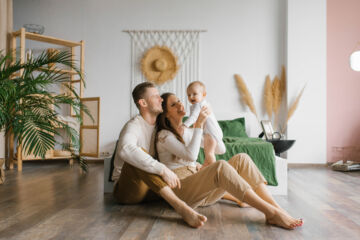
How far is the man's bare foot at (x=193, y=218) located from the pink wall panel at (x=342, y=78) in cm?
407

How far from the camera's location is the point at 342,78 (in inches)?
207

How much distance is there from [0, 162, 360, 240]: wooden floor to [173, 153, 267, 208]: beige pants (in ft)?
0.55

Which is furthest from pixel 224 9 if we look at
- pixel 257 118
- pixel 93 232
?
pixel 93 232

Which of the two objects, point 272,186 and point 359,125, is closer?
point 272,186

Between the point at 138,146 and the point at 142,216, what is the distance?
0.47m

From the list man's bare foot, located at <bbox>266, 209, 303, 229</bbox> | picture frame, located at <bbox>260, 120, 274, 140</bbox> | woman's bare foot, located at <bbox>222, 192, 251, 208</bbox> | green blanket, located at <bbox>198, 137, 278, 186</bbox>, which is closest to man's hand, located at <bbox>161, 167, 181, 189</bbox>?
man's bare foot, located at <bbox>266, 209, 303, 229</bbox>

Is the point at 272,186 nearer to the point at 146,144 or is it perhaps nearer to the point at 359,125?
the point at 146,144

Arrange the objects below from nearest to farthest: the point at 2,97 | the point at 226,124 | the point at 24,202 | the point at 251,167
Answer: the point at 251,167, the point at 24,202, the point at 2,97, the point at 226,124

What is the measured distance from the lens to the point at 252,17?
18.2ft

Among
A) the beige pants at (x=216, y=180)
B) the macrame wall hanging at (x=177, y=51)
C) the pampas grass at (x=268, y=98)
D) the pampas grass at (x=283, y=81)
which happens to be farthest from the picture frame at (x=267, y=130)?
the beige pants at (x=216, y=180)

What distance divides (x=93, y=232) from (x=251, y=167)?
108 centimetres

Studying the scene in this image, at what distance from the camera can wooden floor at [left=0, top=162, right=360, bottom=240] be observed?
183 cm

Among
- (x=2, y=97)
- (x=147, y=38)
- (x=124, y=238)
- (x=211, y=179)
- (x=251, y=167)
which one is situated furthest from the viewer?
(x=147, y=38)

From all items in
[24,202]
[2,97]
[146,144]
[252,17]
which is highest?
[252,17]
